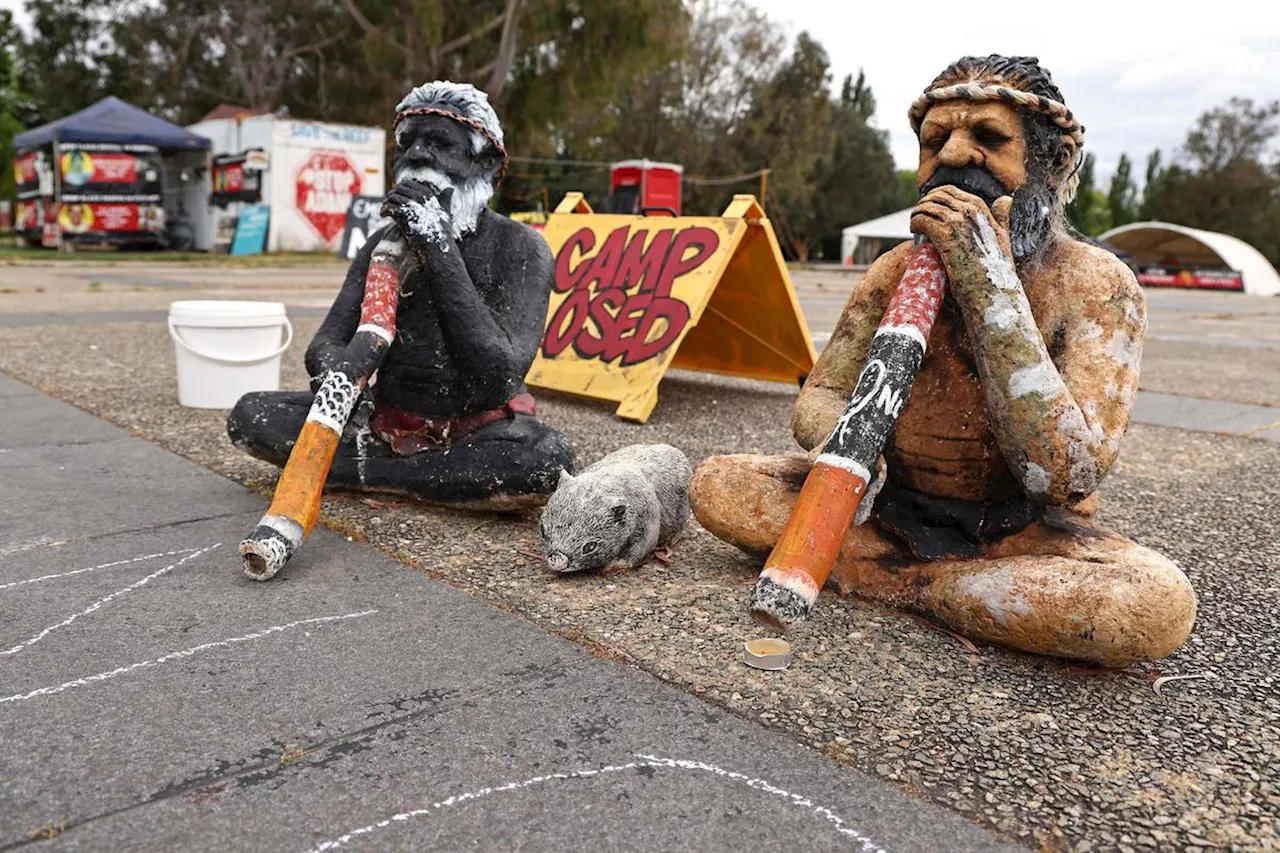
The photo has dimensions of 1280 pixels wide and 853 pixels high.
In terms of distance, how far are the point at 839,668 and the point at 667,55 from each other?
890 inches

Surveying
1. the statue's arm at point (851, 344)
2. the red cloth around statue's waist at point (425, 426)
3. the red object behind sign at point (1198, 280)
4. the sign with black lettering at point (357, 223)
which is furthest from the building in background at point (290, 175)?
the red object behind sign at point (1198, 280)

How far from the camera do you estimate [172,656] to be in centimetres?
255

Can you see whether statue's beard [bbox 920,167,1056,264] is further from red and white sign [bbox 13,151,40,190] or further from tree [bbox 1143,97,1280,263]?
tree [bbox 1143,97,1280,263]

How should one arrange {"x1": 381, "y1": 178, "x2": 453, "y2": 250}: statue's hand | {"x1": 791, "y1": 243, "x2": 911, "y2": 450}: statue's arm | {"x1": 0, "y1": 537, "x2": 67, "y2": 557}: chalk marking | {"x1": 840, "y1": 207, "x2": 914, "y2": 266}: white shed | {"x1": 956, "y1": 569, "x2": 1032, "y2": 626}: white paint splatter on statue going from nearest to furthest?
{"x1": 956, "y1": 569, "x2": 1032, "y2": 626}: white paint splatter on statue → {"x1": 791, "y1": 243, "x2": 911, "y2": 450}: statue's arm → {"x1": 0, "y1": 537, "x2": 67, "y2": 557}: chalk marking → {"x1": 381, "y1": 178, "x2": 453, "y2": 250}: statue's hand → {"x1": 840, "y1": 207, "x2": 914, "y2": 266}: white shed

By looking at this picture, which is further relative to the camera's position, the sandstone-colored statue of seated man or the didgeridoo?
the didgeridoo

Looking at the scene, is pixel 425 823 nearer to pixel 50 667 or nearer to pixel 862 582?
pixel 50 667

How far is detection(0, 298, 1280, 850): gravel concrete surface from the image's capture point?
6.77ft

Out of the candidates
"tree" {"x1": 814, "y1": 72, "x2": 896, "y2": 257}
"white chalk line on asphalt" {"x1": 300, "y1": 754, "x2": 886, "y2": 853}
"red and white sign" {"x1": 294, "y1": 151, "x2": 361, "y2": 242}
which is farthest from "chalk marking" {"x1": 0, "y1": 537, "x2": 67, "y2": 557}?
"tree" {"x1": 814, "y1": 72, "x2": 896, "y2": 257}

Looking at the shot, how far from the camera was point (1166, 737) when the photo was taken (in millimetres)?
2344

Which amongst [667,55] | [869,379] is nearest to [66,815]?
[869,379]

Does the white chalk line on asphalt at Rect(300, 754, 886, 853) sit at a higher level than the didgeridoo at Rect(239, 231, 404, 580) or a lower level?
lower

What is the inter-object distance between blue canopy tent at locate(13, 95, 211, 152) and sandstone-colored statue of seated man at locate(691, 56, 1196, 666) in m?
Answer: 22.0

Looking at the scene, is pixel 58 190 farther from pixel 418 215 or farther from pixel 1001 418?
pixel 1001 418

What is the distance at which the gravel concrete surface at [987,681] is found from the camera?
206 cm
